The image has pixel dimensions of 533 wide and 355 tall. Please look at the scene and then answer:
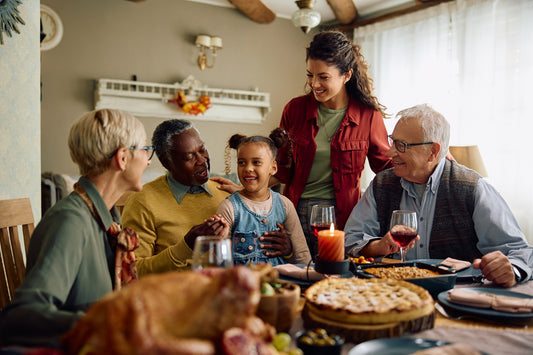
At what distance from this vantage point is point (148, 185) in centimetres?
218

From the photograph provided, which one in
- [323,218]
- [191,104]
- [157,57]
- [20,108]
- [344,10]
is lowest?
[323,218]

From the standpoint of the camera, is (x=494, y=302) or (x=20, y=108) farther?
(x=20, y=108)

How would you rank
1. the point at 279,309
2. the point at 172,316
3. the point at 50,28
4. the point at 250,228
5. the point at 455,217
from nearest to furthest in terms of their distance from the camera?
the point at 172,316, the point at 279,309, the point at 455,217, the point at 250,228, the point at 50,28

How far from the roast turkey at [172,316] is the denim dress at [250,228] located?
50.7 inches

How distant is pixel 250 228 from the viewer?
2215 mm

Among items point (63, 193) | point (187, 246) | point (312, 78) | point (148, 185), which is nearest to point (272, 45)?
point (63, 193)

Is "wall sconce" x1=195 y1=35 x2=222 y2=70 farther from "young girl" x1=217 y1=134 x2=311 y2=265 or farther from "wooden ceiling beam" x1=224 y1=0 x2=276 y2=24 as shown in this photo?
"young girl" x1=217 y1=134 x2=311 y2=265

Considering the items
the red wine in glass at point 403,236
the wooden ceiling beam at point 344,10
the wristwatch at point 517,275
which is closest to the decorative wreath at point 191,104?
the wooden ceiling beam at point 344,10

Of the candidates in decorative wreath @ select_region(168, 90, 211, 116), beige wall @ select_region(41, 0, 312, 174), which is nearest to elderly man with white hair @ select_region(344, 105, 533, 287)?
decorative wreath @ select_region(168, 90, 211, 116)

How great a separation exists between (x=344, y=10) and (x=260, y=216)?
4579mm

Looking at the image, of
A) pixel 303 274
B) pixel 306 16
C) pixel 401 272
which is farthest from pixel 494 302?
pixel 306 16

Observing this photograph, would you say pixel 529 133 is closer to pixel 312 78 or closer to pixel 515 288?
pixel 312 78

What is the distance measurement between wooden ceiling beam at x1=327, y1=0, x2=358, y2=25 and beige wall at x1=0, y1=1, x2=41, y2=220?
3.92 m

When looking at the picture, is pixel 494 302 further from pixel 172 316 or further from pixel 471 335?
pixel 172 316
